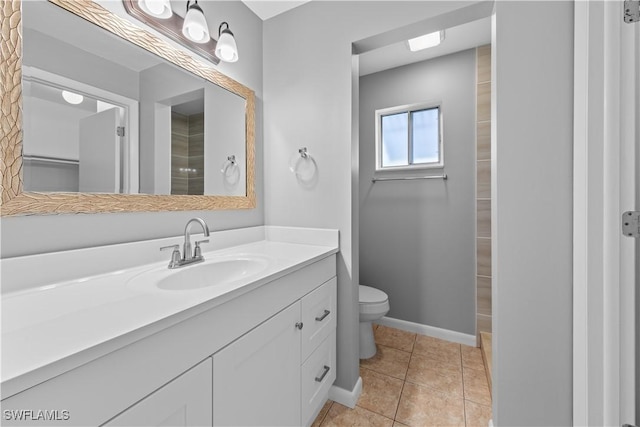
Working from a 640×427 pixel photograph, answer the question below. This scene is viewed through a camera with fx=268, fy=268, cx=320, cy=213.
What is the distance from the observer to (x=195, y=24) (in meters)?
1.25

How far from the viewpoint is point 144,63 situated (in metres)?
1.18

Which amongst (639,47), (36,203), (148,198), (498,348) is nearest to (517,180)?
(639,47)

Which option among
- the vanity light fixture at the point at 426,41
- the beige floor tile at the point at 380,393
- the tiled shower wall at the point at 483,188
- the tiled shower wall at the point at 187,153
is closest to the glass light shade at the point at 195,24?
the tiled shower wall at the point at 187,153

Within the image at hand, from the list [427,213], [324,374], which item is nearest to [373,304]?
[324,374]

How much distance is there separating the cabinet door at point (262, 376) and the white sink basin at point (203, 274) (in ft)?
0.71

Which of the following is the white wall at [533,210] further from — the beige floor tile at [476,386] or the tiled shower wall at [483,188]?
the tiled shower wall at [483,188]

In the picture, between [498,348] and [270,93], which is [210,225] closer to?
[270,93]

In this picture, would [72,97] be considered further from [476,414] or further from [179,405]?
[476,414]

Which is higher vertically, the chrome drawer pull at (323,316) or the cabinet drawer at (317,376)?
the chrome drawer pull at (323,316)

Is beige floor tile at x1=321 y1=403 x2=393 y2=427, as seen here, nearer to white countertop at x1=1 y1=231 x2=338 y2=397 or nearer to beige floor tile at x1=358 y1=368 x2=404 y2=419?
beige floor tile at x1=358 y1=368 x2=404 y2=419

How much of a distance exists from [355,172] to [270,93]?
83 centimetres

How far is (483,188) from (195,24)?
2142 millimetres

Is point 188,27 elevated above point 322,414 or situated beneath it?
elevated above

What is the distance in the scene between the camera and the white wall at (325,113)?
4.98 ft
